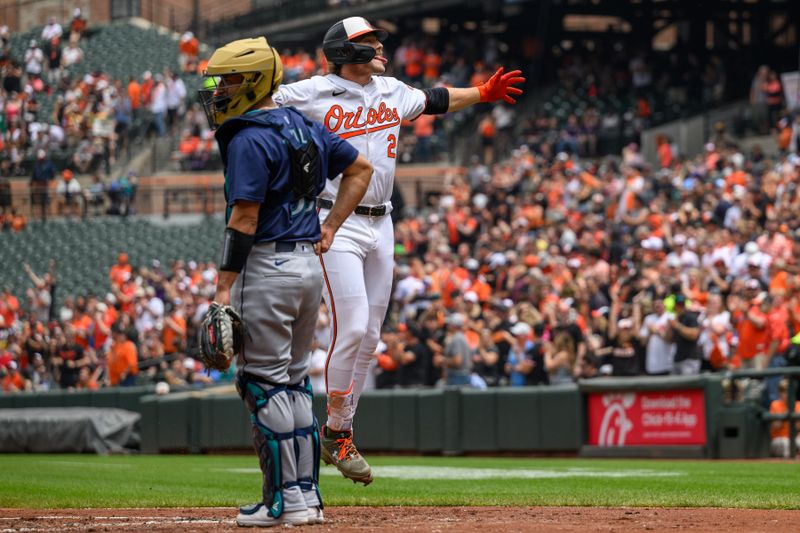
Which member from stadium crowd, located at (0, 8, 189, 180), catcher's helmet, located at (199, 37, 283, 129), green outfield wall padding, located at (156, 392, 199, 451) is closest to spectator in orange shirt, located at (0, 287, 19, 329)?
Result: stadium crowd, located at (0, 8, 189, 180)

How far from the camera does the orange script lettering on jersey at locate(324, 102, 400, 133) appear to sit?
7359 millimetres

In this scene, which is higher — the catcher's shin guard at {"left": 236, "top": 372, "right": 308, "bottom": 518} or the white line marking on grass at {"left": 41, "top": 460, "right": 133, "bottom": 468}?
the catcher's shin guard at {"left": 236, "top": 372, "right": 308, "bottom": 518}

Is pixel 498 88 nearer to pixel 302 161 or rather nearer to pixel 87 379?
pixel 302 161

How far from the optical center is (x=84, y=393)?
19.5 m

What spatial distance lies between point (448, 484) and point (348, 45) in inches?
145

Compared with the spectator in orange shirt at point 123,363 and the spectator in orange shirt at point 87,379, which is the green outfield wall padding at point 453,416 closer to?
the spectator in orange shirt at point 123,363

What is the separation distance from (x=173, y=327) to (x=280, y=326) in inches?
631

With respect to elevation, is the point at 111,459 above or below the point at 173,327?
below

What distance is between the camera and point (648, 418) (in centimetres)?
1447

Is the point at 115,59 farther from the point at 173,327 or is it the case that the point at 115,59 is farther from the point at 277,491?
the point at 277,491

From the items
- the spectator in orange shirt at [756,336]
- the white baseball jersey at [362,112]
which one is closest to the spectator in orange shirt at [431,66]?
the spectator in orange shirt at [756,336]

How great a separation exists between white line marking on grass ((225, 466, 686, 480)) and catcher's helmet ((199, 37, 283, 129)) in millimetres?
5019

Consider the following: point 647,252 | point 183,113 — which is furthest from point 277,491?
point 183,113

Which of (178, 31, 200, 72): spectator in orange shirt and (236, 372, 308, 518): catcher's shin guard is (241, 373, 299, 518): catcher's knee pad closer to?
(236, 372, 308, 518): catcher's shin guard
